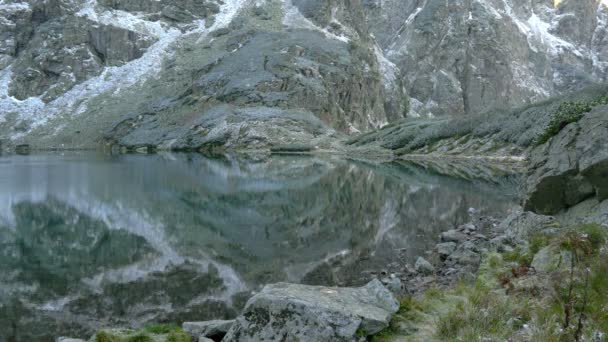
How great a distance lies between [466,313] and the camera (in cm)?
843

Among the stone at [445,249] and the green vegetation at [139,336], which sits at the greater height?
the green vegetation at [139,336]

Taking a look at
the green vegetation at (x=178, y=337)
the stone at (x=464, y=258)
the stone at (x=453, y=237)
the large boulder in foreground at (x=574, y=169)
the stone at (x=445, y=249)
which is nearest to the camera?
the green vegetation at (x=178, y=337)

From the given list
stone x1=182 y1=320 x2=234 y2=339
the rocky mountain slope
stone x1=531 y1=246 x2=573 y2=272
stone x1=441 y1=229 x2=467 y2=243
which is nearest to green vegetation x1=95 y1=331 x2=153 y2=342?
stone x1=182 y1=320 x2=234 y2=339

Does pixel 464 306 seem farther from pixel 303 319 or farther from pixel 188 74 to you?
pixel 188 74

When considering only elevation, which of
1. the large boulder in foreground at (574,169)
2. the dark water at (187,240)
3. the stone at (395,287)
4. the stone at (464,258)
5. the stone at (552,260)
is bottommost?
the dark water at (187,240)

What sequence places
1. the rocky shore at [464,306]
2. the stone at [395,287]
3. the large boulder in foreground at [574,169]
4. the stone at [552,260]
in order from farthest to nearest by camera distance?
the large boulder in foreground at [574,169] < the stone at [395,287] < the stone at [552,260] < the rocky shore at [464,306]

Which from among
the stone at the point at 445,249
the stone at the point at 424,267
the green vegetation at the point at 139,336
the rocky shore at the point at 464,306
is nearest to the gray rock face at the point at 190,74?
the stone at the point at 445,249

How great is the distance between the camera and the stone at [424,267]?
54.7ft

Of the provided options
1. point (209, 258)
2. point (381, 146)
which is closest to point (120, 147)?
point (381, 146)

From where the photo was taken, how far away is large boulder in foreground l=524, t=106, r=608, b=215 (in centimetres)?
1741

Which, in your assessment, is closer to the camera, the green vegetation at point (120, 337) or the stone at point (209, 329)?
the green vegetation at point (120, 337)

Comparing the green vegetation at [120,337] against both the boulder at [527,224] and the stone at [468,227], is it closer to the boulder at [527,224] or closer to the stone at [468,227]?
the boulder at [527,224]

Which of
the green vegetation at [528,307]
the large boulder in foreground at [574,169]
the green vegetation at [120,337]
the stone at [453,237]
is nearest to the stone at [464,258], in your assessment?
the stone at [453,237]

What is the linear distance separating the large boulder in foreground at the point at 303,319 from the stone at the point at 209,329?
3.56 feet
